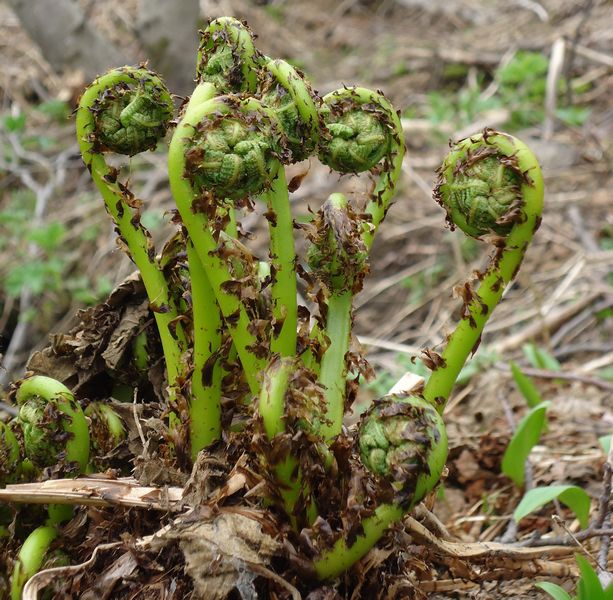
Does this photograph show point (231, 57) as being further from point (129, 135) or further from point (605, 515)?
point (605, 515)

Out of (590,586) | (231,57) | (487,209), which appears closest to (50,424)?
(231,57)

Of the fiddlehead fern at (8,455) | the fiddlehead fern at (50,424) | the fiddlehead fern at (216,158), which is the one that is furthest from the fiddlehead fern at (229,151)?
the fiddlehead fern at (8,455)

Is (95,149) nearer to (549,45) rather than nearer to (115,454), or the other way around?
(115,454)

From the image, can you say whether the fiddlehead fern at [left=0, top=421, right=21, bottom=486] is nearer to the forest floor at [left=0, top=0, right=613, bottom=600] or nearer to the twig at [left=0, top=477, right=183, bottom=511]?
the twig at [left=0, top=477, right=183, bottom=511]

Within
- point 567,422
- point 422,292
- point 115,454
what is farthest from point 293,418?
Result: point 422,292

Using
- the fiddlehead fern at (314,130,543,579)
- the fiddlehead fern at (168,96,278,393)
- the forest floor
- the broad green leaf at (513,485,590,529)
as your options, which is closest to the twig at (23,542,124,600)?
the forest floor

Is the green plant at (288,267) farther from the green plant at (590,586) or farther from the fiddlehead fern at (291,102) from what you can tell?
the green plant at (590,586)
